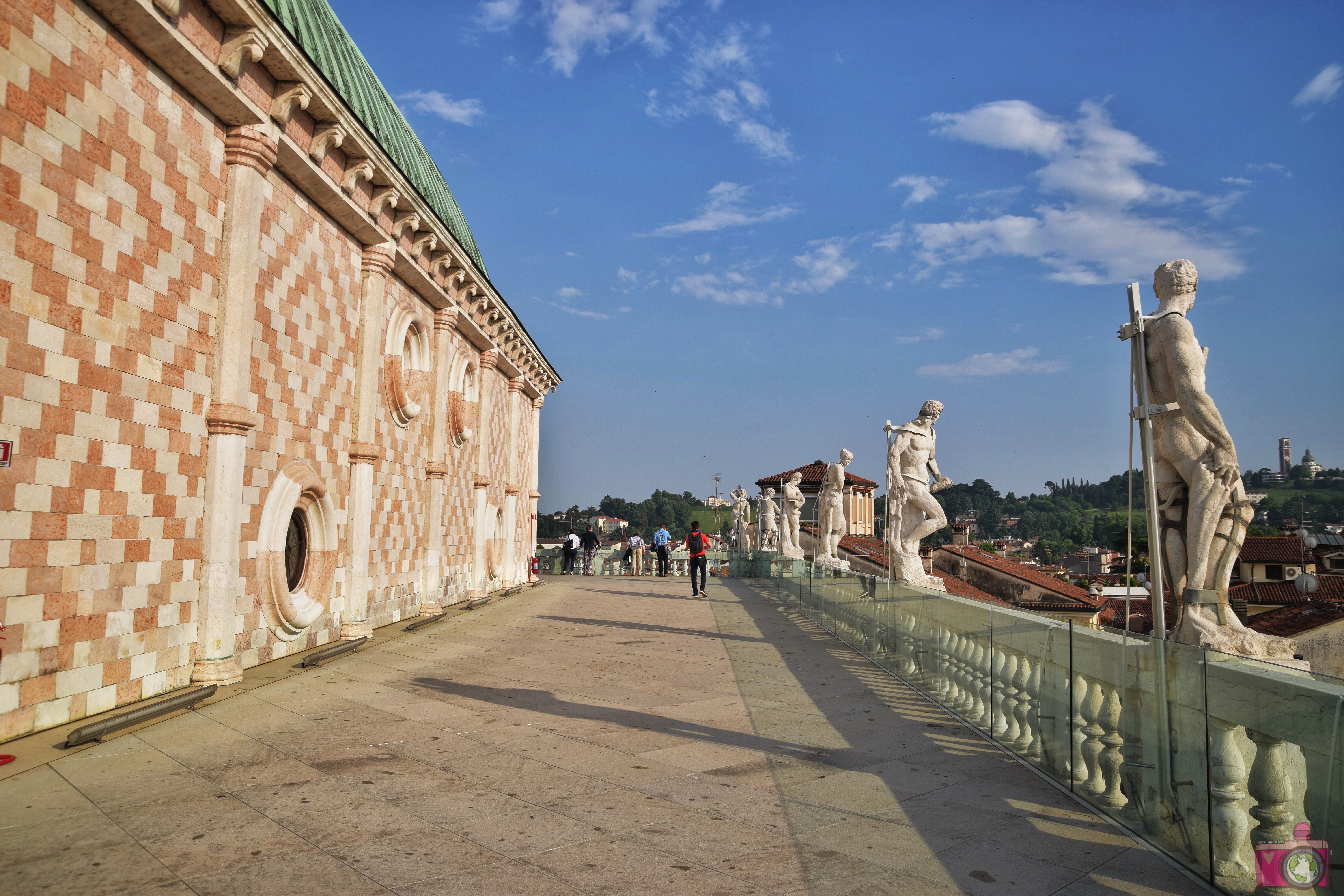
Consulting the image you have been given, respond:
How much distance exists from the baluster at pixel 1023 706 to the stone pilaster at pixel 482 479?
1415cm

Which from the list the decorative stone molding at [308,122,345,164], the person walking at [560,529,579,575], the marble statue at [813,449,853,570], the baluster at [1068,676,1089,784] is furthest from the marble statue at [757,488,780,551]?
the baluster at [1068,676,1089,784]

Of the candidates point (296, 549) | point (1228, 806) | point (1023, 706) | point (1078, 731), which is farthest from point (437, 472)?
point (1228, 806)

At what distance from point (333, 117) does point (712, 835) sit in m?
9.39

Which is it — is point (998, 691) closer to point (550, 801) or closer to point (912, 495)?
point (550, 801)

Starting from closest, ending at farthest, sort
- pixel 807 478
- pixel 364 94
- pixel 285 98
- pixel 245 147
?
pixel 245 147
pixel 285 98
pixel 364 94
pixel 807 478

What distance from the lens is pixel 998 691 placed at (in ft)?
22.4

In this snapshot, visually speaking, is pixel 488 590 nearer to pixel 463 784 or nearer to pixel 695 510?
pixel 463 784

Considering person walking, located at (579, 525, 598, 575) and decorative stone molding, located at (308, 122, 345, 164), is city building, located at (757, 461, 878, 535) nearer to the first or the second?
person walking, located at (579, 525, 598, 575)

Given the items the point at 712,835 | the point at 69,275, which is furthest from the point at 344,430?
the point at 712,835

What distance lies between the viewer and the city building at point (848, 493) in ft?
200

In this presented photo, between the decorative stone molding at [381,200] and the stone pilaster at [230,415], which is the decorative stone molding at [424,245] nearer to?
the decorative stone molding at [381,200]

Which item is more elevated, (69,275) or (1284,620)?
(69,275)

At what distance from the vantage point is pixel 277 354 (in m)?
9.63

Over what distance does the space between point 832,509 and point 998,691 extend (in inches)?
642
